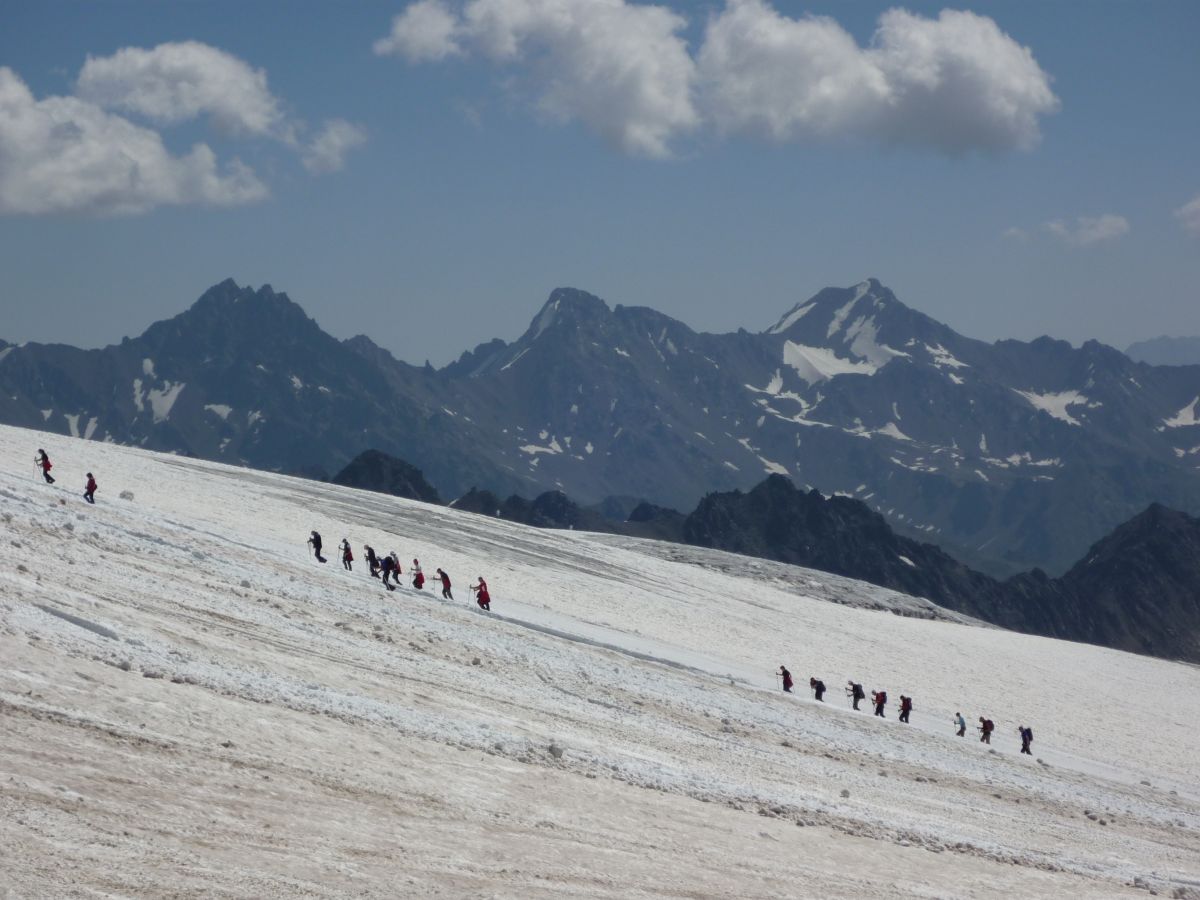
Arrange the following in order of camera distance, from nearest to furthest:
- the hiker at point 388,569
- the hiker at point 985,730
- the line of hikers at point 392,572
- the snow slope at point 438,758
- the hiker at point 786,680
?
the snow slope at point 438,758 → the hiker at point 388,569 → the line of hikers at point 392,572 → the hiker at point 786,680 → the hiker at point 985,730

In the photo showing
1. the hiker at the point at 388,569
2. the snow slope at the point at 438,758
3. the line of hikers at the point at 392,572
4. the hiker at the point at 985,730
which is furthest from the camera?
the hiker at the point at 985,730

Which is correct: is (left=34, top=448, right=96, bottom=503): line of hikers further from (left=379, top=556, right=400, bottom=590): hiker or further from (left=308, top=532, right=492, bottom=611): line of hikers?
(left=379, top=556, right=400, bottom=590): hiker

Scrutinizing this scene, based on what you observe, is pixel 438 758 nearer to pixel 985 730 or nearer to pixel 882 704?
pixel 882 704

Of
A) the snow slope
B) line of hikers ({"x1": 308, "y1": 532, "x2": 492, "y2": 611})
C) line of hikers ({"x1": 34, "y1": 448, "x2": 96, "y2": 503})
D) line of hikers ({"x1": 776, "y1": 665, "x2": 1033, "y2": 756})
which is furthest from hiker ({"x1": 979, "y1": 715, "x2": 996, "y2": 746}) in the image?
line of hikers ({"x1": 34, "y1": 448, "x2": 96, "y2": 503})

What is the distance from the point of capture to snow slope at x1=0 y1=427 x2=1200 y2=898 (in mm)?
15266

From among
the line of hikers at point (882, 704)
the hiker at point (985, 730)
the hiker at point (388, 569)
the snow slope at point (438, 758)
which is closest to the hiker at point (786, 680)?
the line of hikers at point (882, 704)

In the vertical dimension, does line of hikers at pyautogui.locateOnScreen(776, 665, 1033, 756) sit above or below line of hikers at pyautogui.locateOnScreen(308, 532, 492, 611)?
below

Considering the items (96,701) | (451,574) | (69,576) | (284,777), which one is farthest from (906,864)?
(451,574)

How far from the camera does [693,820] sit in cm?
2044

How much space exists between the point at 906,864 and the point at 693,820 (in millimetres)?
3535

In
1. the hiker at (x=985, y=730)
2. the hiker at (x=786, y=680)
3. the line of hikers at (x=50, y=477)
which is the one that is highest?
the line of hikers at (x=50, y=477)


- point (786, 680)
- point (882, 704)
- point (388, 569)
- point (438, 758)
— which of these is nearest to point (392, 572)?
point (388, 569)

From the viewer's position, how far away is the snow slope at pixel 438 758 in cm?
1527

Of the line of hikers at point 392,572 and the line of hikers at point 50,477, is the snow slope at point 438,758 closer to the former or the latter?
the line of hikers at point 50,477
